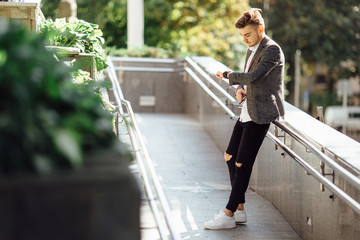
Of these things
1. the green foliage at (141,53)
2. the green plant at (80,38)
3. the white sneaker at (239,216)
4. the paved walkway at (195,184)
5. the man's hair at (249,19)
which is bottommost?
the paved walkway at (195,184)

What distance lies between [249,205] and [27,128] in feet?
15.6

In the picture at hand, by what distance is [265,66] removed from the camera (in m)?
5.18

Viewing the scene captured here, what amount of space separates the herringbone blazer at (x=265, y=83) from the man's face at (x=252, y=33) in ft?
0.18

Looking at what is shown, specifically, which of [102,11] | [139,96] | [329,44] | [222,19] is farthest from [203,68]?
[329,44]

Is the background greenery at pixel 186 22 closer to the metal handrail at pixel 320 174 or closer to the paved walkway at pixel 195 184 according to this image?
the paved walkway at pixel 195 184

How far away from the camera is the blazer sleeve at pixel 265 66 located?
17.0ft

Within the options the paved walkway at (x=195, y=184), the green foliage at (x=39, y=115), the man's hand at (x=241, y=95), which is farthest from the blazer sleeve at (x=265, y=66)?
the green foliage at (x=39, y=115)

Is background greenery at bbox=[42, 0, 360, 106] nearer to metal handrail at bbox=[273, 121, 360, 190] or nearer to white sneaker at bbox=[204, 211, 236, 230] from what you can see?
white sneaker at bbox=[204, 211, 236, 230]

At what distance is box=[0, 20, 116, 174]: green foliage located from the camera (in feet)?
7.16

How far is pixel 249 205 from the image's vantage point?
672 centimetres

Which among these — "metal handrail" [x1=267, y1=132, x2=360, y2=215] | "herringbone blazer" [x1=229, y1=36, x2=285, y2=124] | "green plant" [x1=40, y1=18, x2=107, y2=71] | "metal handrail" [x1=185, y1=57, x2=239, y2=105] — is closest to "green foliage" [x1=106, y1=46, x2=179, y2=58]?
"metal handrail" [x1=185, y1=57, x2=239, y2=105]

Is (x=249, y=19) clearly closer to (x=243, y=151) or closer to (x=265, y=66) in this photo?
(x=265, y=66)

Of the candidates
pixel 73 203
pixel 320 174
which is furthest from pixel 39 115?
pixel 320 174

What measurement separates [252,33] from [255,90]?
18.5 inches
